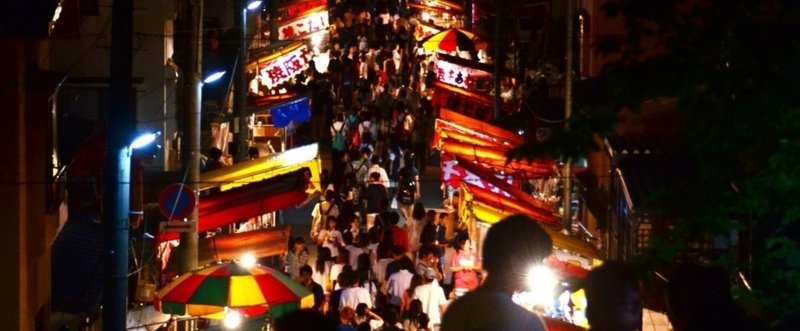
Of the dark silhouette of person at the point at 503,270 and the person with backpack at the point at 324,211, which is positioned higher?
the dark silhouette of person at the point at 503,270

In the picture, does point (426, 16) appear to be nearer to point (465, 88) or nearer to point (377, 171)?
point (465, 88)

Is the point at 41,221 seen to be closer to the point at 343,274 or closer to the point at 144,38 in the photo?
the point at 343,274

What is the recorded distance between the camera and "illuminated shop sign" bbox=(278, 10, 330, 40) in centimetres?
4206

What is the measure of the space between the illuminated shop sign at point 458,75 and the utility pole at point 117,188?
23.5m

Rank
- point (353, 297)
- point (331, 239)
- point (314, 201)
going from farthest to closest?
point (314, 201), point (331, 239), point (353, 297)

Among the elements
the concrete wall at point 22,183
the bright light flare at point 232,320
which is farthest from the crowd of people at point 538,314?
the bright light flare at point 232,320

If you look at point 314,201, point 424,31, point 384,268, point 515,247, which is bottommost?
point 314,201

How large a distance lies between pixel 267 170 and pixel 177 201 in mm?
5008

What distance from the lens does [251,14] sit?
136 feet

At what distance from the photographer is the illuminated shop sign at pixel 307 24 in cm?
4206

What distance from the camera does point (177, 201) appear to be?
18.1 meters

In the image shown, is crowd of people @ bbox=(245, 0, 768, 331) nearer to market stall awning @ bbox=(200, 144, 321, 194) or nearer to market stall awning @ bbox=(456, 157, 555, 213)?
market stall awning @ bbox=(200, 144, 321, 194)

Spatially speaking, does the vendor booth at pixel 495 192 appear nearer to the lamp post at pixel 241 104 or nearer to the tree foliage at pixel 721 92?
the lamp post at pixel 241 104

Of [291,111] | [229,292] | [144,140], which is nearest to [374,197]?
[144,140]
